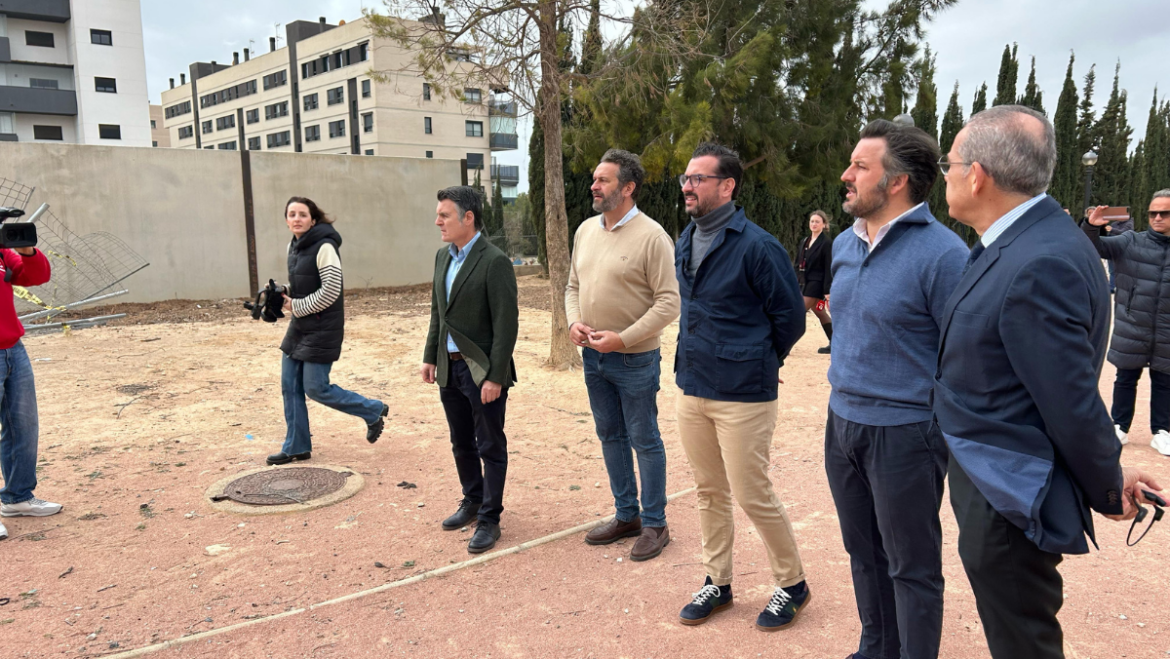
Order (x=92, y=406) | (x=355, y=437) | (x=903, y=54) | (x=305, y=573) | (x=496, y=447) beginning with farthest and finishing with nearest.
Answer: (x=903, y=54) < (x=92, y=406) < (x=355, y=437) < (x=496, y=447) < (x=305, y=573)

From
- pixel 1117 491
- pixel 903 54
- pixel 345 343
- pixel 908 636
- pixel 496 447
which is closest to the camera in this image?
pixel 1117 491

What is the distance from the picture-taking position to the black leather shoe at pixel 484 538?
4176 millimetres

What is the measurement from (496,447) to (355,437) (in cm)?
272

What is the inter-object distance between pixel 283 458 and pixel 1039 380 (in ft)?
17.4

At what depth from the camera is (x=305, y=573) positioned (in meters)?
3.95

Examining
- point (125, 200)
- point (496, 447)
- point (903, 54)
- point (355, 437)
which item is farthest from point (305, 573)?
point (903, 54)

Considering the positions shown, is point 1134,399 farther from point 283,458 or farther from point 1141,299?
point 283,458

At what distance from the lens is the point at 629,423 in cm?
402

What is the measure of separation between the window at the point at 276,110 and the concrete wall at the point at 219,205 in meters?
49.0

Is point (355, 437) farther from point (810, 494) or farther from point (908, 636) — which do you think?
point (908, 636)

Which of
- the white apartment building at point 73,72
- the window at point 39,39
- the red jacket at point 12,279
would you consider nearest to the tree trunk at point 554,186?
the red jacket at point 12,279

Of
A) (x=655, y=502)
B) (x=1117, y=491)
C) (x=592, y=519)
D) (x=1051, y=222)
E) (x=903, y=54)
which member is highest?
(x=903, y=54)

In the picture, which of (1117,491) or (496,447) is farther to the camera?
(496,447)

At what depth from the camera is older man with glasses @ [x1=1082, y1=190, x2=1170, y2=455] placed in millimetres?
5648
